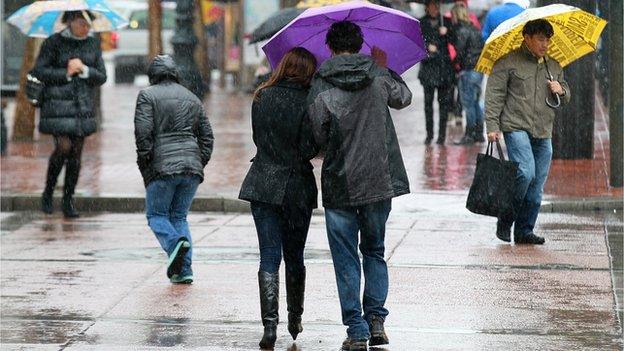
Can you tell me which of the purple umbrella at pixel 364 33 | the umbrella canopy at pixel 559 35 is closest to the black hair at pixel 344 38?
the purple umbrella at pixel 364 33

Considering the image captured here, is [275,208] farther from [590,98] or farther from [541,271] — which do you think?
[590,98]

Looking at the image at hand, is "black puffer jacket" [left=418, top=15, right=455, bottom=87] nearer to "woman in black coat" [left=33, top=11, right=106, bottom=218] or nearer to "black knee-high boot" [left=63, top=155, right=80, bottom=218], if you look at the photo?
"woman in black coat" [left=33, top=11, right=106, bottom=218]

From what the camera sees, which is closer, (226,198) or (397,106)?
(397,106)

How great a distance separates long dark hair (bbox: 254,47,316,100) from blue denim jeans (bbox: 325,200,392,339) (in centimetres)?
71

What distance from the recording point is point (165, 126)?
32.3 ft

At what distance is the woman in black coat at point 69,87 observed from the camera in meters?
13.3

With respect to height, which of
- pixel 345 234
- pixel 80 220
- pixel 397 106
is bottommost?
pixel 80 220

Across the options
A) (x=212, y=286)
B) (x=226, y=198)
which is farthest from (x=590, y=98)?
(x=212, y=286)

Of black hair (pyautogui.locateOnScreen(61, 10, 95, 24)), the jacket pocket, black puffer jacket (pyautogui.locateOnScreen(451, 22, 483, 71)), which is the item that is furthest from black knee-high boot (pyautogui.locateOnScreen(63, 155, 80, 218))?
black puffer jacket (pyautogui.locateOnScreen(451, 22, 483, 71))

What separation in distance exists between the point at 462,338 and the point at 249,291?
6.42 ft

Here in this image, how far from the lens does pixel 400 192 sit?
297 inches

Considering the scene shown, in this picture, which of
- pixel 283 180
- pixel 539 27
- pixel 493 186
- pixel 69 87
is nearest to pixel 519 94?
pixel 539 27

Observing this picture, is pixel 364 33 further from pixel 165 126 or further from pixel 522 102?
pixel 522 102

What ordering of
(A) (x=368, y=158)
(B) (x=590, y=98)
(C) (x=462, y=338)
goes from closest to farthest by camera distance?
(A) (x=368, y=158) < (C) (x=462, y=338) < (B) (x=590, y=98)
